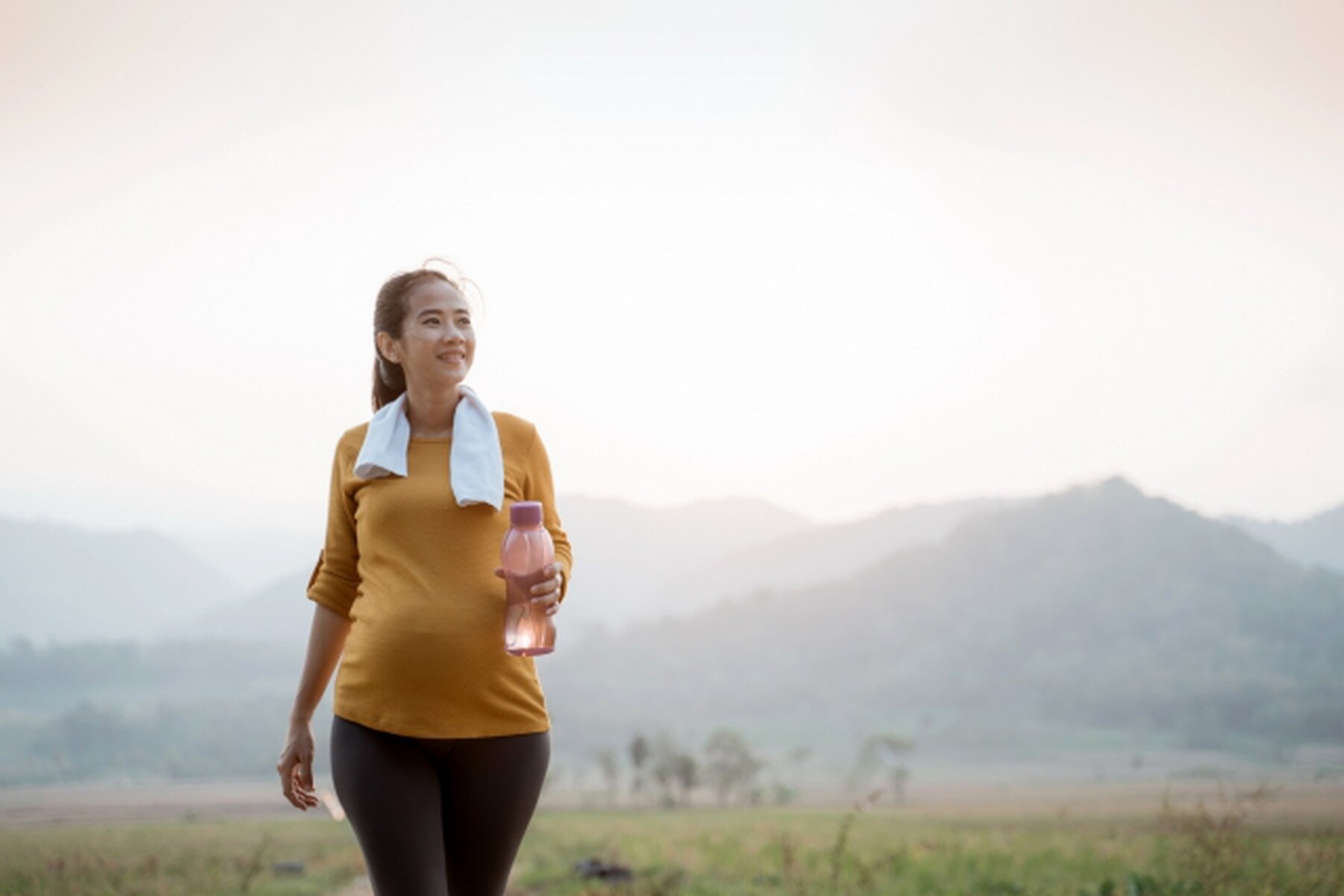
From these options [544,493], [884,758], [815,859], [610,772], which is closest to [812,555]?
[884,758]

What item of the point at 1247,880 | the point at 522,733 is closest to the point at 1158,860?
the point at 1247,880

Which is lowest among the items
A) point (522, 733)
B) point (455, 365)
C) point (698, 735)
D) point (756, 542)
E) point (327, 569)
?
Answer: point (698, 735)

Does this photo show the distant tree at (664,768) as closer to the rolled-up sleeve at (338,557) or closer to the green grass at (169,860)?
the green grass at (169,860)

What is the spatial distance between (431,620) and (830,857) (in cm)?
406

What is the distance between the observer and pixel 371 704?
1.65 metres

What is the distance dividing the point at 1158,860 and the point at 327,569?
4.34 metres

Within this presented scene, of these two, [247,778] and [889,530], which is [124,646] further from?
[889,530]

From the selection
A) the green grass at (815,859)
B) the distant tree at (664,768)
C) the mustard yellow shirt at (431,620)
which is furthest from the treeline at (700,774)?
the mustard yellow shirt at (431,620)

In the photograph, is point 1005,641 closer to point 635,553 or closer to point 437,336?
point 635,553

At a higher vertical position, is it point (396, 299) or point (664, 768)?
point (396, 299)

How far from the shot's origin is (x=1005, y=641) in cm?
2458

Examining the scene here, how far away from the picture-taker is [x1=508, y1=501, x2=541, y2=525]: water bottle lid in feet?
5.18

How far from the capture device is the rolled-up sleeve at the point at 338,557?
180cm

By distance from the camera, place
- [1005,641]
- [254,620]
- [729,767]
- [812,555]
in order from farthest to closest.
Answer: [812,555], [1005,641], [254,620], [729,767]
